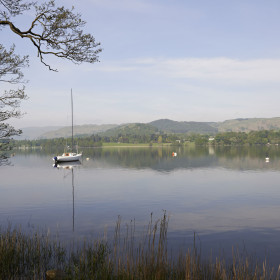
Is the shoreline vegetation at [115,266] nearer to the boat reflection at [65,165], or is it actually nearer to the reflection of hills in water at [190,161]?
the reflection of hills in water at [190,161]

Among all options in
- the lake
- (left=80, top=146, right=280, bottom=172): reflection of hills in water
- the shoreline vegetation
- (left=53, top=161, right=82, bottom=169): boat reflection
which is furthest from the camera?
(left=53, top=161, right=82, bottom=169): boat reflection

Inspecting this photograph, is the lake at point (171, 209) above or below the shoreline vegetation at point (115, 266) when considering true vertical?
below

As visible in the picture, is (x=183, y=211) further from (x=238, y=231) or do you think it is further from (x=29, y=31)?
(x=29, y=31)

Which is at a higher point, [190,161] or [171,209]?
[171,209]

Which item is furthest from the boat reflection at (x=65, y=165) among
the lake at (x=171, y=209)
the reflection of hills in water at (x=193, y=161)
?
the lake at (x=171, y=209)

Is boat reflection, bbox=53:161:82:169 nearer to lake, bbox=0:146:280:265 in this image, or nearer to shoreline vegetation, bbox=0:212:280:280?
lake, bbox=0:146:280:265

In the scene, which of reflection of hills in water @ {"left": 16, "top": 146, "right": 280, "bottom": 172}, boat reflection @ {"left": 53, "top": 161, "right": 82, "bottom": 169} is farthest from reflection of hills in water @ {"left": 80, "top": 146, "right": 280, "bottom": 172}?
boat reflection @ {"left": 53, "top": 161, "right": 82, "bottom": 169}

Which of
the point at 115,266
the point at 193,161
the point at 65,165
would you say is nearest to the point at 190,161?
the point at 193,161

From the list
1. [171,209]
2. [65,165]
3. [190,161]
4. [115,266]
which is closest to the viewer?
[115,266]

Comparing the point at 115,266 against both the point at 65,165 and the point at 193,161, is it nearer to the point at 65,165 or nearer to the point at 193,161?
the point at 65,165

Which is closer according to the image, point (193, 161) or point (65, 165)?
point (65, 165)

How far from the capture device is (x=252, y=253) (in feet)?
56.0

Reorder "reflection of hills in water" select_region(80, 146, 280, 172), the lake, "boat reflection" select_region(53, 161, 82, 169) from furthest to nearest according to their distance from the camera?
1. "boat reflection" select_region(53, 161, 82, 169)
2. "reflection of hills in water" select_region(80, 146, 280, 172)
3. the lake

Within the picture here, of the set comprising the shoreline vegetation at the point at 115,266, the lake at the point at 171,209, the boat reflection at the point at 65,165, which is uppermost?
the shoreline vegetation at the point at 115,266
